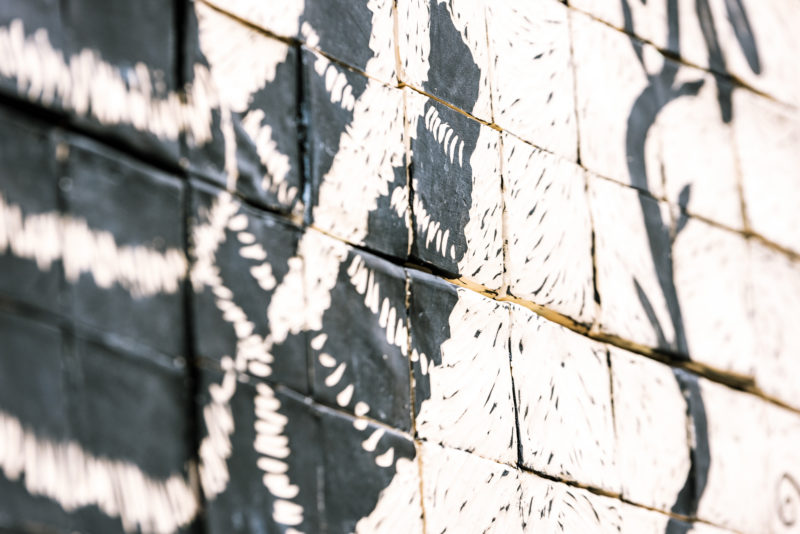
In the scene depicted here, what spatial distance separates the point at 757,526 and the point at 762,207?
1.88ft

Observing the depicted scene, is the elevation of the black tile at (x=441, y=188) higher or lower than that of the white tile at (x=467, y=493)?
higher

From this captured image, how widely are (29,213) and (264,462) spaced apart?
0.33 meters

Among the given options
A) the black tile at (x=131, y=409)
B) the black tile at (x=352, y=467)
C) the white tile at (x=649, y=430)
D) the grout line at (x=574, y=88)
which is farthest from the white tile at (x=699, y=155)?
the black tile at (x=131, y=409)

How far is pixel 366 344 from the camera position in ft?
3.78

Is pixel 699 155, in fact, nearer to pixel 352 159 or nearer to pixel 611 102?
pixel 611 102

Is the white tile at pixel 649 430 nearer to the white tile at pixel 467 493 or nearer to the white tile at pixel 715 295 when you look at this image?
the white tile at pixel 715 295

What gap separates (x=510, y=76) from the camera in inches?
57.0

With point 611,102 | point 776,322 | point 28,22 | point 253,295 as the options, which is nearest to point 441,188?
point 253,295

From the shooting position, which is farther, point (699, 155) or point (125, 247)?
point (699, 155)

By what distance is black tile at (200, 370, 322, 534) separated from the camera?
959 mm

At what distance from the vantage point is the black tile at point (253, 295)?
988 mm

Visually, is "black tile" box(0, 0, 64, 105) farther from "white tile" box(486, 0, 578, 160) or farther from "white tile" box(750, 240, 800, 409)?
"white tile" box(750, 240, 800, 409)

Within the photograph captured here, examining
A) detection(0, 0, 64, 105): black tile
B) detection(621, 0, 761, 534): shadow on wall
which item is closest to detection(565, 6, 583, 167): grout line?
detection(621, 0, 761, 534): shadow on wall

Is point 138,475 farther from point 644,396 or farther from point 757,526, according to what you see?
point 757,526
